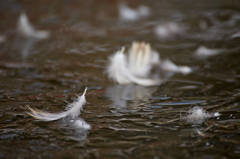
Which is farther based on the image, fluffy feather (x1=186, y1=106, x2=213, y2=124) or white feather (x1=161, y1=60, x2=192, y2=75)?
white feather (x1=161, y1=60, x2=192, y2=75)

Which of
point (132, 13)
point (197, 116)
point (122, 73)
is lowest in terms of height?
point (197, 116)

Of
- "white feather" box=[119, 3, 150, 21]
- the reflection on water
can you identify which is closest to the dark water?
the reflection on water

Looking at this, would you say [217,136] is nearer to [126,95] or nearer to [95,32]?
[126,95]

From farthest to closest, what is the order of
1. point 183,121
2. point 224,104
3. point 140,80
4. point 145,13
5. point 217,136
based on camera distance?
point 145,13, point 140,80, point 224,104, point 183,121, point 217,136

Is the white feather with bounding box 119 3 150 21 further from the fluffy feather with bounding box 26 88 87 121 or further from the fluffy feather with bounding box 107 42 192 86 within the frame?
the fluffy feather with bounding box 26 88 87 121

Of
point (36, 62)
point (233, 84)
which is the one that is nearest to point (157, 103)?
point (233, 84)

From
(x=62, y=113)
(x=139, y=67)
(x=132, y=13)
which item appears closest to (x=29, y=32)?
(x=132, y=13)

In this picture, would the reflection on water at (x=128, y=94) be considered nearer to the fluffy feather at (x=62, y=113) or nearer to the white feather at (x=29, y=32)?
the fluffy feather at (x=62, y=113)

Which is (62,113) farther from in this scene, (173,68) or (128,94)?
(173,68)
